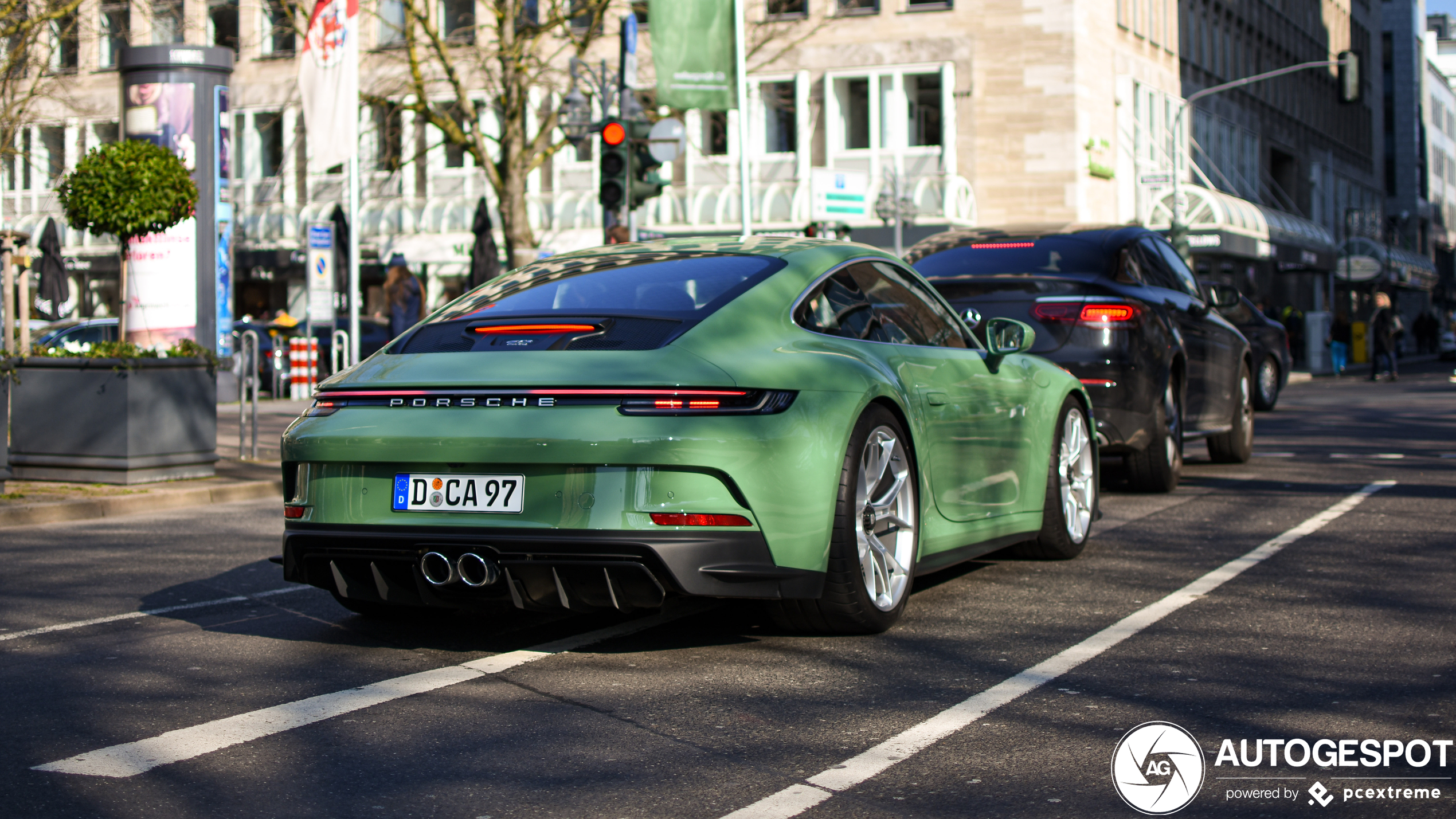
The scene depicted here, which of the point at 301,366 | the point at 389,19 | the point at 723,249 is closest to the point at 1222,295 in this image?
the point at 723,249

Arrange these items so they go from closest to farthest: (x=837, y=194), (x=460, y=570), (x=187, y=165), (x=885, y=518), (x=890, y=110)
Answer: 1. (x=460, y=570)
2. (x=885, y=518)
3. (x=187, y=165)
4. (x=837, y=194)
5. (x=890, y=110)

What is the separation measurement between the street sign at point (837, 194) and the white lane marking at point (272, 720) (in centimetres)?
2479

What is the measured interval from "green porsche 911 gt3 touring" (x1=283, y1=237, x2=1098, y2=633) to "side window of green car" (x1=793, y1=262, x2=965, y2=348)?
16mm

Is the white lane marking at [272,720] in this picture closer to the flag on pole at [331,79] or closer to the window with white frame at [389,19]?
the flag on pole at [331,79]

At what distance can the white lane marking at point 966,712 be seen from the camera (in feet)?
12.0

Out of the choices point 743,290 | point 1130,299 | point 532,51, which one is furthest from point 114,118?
point 743,290

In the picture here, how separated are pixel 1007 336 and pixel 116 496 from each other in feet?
21.9

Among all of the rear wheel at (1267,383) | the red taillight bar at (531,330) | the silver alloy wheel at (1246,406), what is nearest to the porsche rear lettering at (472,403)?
the red taillight bar at (531,330)

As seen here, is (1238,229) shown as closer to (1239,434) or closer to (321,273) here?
(321,273)

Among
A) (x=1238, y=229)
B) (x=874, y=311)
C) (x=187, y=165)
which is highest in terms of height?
(x=1238, y=229)

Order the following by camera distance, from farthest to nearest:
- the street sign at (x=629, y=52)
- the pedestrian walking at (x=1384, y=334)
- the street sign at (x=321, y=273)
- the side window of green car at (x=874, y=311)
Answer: the pedestrian walking at (x=1384, y=334)
the street sign at (x=321, y=273)
the street sign at (x=629, y=52)
the side window of green car at (x=874, y=311)

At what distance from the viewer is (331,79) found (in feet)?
60.2

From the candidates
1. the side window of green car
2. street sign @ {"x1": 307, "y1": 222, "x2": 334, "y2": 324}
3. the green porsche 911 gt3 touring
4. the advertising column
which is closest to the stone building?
street sign @ {"x1": 307, "y1": 222, "x2": 334, "y2": 324}

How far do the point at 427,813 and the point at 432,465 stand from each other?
1.66 m
